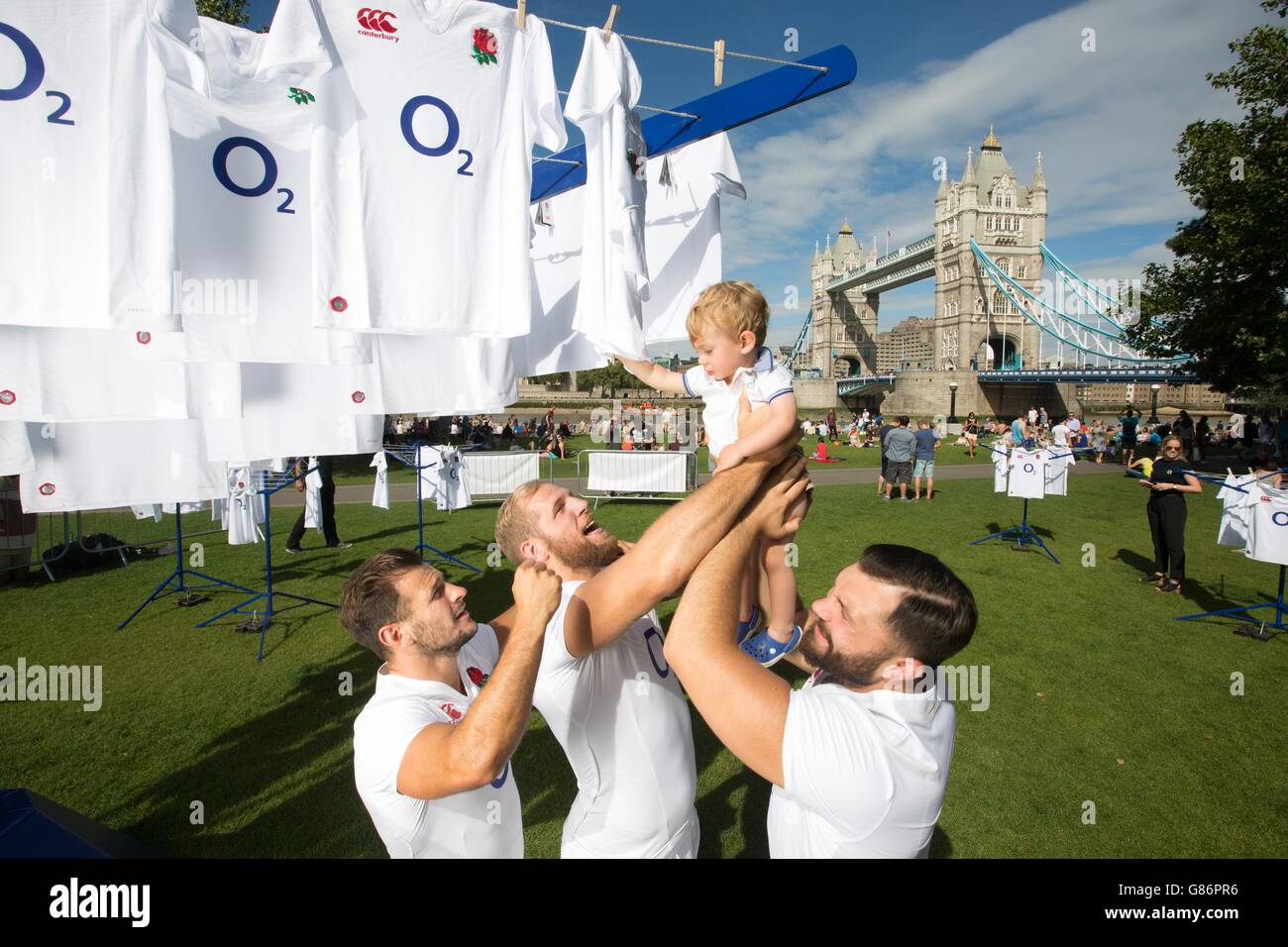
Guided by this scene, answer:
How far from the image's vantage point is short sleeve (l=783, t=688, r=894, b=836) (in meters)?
1.43

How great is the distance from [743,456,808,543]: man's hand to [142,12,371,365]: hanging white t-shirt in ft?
5.58

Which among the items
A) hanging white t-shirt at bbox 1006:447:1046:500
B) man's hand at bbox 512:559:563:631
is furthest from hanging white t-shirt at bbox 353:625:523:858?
hanging white t-shirt at bbox 1006:447:1046:500

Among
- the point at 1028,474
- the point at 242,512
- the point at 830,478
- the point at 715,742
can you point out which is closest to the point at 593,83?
the point at 715,742

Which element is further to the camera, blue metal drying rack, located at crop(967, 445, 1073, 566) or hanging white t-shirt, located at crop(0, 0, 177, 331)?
blue metal drying rack, located at crop(967, 445, 1073, 566)

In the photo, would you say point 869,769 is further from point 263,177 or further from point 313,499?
point 313,499

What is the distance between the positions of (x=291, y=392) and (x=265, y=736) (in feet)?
12.8

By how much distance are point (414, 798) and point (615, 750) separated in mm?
609

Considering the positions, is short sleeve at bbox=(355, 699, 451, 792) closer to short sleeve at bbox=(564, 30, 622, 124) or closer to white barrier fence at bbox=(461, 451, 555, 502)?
short sleeve at bbox=(564, 30, 622, 124)

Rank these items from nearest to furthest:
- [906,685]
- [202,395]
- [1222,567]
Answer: [906,685]
[202,395]
[1222,567]

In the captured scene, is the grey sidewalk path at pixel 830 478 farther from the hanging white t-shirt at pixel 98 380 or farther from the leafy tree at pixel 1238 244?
the hanging white t-shirt at pixel 98 380

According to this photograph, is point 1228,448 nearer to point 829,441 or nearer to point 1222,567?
point 829,441

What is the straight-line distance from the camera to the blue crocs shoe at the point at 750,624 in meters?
2.45
